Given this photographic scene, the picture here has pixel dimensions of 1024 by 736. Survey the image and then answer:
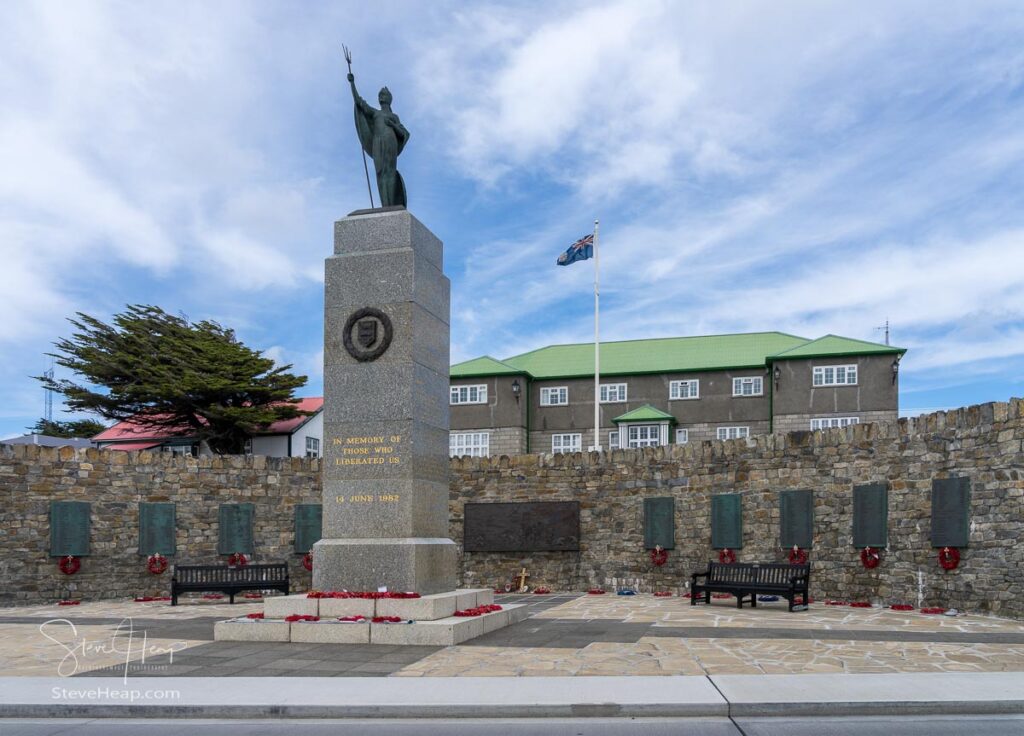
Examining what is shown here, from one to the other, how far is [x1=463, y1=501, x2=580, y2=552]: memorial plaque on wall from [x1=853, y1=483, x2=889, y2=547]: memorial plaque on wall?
20.4ft

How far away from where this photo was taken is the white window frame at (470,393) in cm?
4225

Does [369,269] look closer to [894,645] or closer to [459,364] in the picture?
[894,645]

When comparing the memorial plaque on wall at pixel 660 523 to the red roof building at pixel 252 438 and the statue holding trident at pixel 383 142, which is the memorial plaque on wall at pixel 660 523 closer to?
the statue holding trident at pixel 383 142

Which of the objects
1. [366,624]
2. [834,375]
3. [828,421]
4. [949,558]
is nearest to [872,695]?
[366,624]

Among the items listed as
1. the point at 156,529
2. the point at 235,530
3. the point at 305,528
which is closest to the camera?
the point at 156,529

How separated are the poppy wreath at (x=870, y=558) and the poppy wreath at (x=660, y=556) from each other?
172 inches

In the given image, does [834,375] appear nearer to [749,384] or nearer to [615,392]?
[749,384]

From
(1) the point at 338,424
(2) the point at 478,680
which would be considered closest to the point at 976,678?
(2) the point at 478,680

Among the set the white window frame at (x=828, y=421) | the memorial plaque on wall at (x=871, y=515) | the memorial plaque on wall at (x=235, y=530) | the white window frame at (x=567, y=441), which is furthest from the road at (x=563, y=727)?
the white window frame at (x=567, y=441)

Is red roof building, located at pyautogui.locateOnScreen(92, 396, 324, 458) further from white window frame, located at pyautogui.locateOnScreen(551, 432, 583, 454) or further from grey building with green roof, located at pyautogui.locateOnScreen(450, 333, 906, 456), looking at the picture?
white window frame, located at pyautogui.locateOnScreen(551, 432, 583, 454)

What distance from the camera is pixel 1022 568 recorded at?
40.7 feet

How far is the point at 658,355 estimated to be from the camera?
42.6 metres

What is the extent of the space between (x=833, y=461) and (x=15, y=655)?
12.9 metres

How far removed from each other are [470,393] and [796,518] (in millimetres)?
27033
